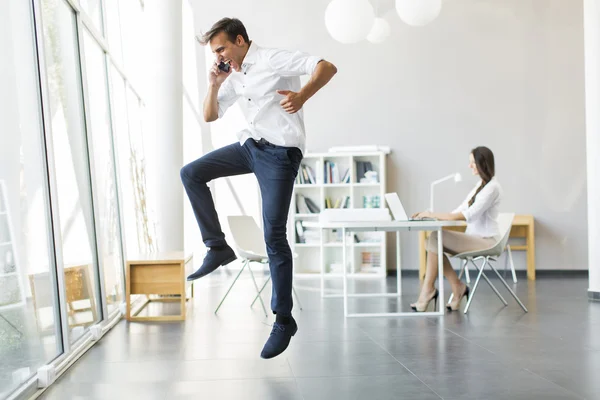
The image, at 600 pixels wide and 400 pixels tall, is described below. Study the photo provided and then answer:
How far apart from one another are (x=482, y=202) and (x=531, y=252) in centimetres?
358

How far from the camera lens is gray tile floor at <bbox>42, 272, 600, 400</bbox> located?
3.18 metres

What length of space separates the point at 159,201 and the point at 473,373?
469cm

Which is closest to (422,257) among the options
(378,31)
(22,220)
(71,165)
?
(378,31)

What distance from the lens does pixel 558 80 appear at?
9.51m

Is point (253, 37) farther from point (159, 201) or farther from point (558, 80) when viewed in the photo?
point (558, 80)

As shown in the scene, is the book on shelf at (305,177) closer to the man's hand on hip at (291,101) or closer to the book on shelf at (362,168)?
the book on shelf at (362,168)

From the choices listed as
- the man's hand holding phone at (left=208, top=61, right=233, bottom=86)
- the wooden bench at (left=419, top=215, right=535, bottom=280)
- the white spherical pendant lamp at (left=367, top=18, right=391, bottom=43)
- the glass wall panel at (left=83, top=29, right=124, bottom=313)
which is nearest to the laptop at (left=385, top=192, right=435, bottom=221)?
the glass wall panel at (left=83, top=29, right=124, bottom=313)

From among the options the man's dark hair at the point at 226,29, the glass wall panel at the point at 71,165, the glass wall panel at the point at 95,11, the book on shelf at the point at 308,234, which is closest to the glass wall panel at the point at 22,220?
the glass wall panel at the point at 71,165

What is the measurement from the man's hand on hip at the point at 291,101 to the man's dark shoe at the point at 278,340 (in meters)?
1.09

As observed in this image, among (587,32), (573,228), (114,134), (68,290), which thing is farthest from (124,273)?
(573,228)

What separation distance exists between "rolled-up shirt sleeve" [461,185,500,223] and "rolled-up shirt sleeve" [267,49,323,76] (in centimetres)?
302

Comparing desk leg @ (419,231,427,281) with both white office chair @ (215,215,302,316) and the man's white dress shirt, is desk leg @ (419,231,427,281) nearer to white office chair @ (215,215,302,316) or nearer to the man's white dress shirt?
white office chair @ (215,215,302,316)

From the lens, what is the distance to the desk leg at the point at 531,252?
8.97 meters

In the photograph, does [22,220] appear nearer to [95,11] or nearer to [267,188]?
[267,188]
